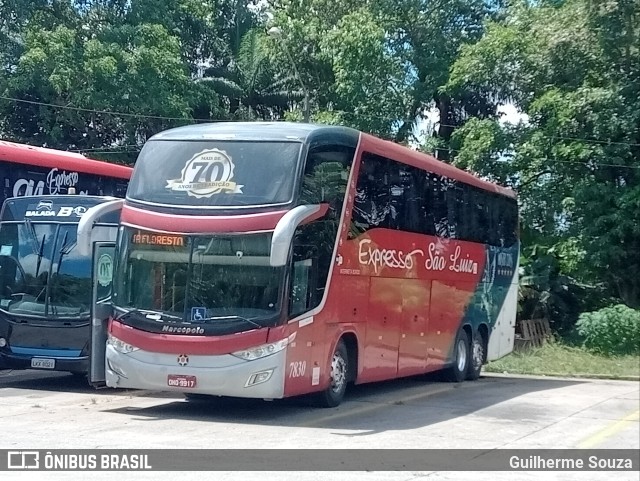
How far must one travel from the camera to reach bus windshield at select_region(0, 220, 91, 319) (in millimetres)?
15391

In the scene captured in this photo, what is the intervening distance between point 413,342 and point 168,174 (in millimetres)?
5550

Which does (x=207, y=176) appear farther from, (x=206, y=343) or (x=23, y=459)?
(x=23, y=459)

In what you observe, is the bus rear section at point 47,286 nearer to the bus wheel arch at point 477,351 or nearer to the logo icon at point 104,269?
the logo icon at point 104,269

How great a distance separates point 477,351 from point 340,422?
7.96 m

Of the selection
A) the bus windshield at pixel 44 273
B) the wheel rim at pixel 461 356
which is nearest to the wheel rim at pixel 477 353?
the wheel rim at pixel 461 356

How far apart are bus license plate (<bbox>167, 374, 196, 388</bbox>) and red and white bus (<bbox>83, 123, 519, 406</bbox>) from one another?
0.06 ft

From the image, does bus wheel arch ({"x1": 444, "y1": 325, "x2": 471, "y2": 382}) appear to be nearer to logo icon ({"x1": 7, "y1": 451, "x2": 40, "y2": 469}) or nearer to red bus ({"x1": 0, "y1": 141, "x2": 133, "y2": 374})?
red bus ({"x1": 0, "y1": 141, "x2": 133, "y2": 374})

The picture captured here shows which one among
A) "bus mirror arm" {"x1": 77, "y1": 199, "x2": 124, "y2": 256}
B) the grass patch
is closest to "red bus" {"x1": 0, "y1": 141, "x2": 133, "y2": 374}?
"bus mirror arm" {"x1": 77, "y1": 199, "x2": 124, "y2": 256}

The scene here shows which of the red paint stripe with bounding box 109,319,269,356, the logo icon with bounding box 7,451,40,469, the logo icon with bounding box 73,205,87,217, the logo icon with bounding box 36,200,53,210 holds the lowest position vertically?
the logo icon with bounding box 7,451,40,469

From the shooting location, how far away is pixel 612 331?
16.6 m

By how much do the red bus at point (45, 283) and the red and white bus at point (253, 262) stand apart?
2296mm

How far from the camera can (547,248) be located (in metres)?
27.6

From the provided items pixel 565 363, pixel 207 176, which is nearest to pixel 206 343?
pixel 207 176

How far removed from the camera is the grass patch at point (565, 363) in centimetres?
1232
